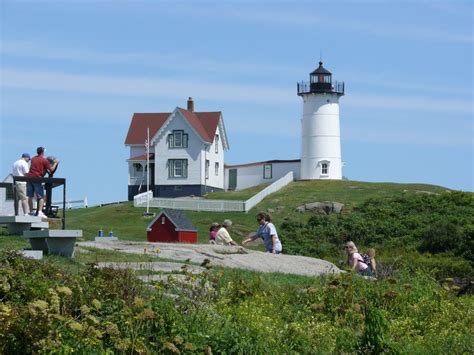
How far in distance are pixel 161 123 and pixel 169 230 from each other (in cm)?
4567

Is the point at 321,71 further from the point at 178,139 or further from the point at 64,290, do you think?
the point at 64,290

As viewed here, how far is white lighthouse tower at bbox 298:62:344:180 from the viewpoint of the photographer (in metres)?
73.9

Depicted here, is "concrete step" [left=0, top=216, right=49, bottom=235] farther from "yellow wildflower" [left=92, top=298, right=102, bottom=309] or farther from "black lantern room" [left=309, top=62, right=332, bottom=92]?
"black lantern room" [left=309, top=62, right=332, bottom=92]

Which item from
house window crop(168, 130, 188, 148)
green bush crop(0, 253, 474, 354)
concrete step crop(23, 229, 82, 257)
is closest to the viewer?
green bush crop(0, 253, 474, 354)

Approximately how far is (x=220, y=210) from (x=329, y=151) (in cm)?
1504

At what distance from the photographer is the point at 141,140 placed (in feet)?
246

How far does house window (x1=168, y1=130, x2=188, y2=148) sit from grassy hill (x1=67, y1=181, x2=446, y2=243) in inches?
166

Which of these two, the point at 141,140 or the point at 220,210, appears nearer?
the point at 220,210

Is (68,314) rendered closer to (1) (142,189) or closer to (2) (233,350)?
(2) (233,350)

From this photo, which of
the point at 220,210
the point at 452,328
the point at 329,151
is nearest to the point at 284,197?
the point at 220,210

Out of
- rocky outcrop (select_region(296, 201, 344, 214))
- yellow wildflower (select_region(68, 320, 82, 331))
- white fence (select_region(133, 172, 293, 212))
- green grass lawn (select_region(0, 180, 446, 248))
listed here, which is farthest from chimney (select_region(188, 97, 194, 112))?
yellow wildflower (select_region(68, 320, 82, 331))

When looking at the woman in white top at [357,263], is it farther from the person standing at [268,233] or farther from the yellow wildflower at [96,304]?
the yellow wildflower at [96,304]

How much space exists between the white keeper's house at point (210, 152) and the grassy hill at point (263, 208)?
219 cm

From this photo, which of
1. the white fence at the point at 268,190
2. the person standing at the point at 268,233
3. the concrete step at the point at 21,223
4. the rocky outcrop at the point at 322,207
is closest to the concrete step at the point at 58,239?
the concrete step at the point at 21,223
